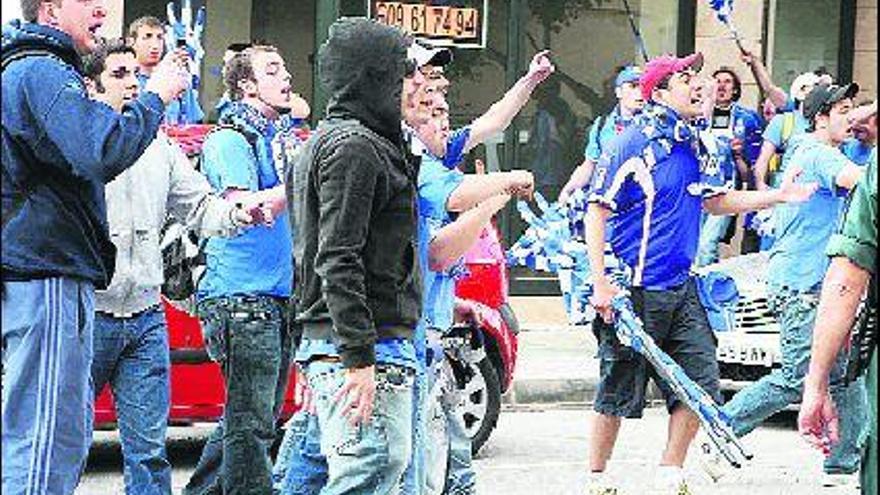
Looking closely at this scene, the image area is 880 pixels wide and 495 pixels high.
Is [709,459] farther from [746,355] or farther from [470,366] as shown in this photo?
[746,355]

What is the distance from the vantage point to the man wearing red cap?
9.06m

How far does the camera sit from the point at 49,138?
5648mm

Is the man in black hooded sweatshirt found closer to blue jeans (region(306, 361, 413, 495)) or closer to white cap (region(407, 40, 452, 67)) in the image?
blue jeans (region(306, 361, 413, 495))

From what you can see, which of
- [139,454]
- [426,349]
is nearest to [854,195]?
[426,349]

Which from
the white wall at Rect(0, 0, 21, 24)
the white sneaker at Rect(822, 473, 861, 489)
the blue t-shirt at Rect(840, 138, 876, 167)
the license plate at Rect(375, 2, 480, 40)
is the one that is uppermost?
the license plate at Rect(375, 2, 480, 40)

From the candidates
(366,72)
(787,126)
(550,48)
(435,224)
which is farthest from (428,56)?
(550,48)

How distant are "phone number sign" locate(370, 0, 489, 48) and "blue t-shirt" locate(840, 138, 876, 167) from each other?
21.2 feet

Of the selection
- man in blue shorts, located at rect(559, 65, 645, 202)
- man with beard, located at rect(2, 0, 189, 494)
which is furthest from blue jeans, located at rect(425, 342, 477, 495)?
man in blue shorts, located at rect(559, 65, 645, 202)

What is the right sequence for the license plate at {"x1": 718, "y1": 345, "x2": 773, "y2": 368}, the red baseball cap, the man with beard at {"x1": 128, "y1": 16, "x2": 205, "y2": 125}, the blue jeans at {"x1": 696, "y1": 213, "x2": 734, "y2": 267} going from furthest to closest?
the blue jeans at {"x1": 696, "y1": 213, "x2": 734, "y2": 267}, the license plate at {"x1": 718, "y1": 345, "x2": 773, "y2": 368}, the man with beard at {"x1": 128, "y1": 16, "x2": 205, "y2": 125}, the red baseball cap

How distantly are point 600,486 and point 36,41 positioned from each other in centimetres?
423

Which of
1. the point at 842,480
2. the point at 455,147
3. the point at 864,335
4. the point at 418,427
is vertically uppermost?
the point at 455,147

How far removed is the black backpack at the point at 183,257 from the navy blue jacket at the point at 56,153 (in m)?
2.15

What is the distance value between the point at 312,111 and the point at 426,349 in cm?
1020

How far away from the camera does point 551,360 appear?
15000 millimetres
